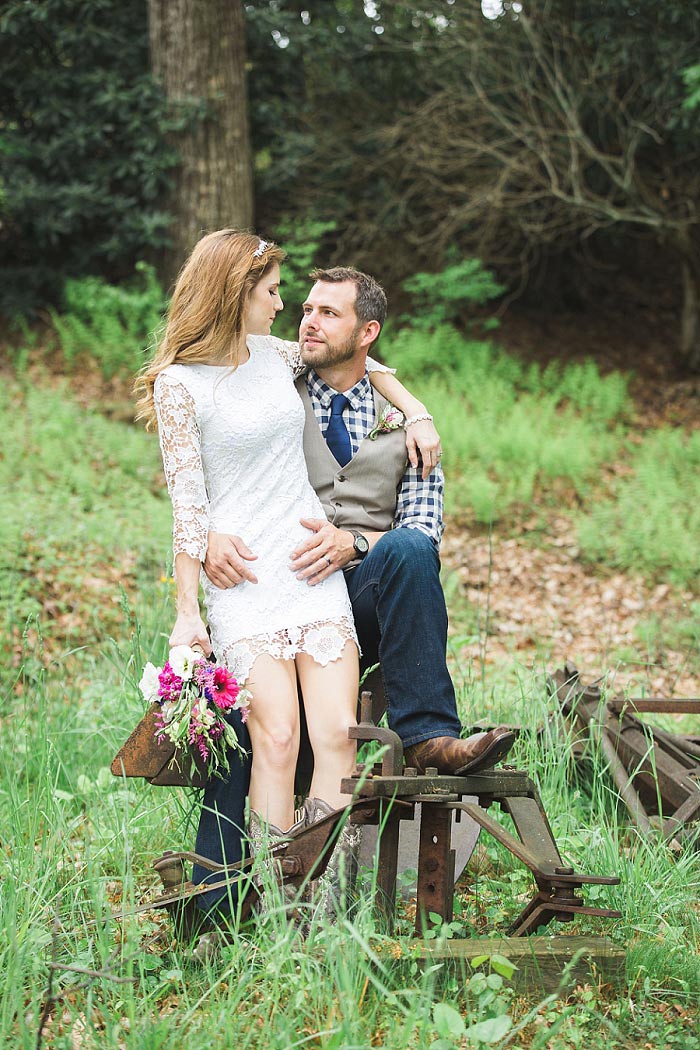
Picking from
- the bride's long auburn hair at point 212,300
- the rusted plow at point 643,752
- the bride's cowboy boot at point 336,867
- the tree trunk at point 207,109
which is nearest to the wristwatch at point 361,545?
the bride's long auburn hair at point 212,300

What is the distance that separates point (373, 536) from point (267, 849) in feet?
3.57

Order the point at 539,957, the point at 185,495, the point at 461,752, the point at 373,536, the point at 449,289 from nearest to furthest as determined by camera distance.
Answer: the point at 539,957 → the point at 461,752 → the point at 185,495 → the point at 373,536 → the point at 449,289

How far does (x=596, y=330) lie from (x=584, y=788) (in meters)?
9.28

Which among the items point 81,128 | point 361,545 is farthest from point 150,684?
point 81,128

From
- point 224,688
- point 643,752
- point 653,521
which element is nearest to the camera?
point 224,688

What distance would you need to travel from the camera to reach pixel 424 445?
3.47 meters

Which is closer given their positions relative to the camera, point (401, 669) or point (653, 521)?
point (401, 669)

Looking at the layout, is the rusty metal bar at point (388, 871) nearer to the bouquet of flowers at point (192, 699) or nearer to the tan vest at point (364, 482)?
the bouquet of flowers at point (192, 699)

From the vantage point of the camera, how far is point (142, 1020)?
2373mm

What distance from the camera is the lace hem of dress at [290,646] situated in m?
3.12

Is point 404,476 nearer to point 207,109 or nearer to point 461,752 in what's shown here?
point 461,752

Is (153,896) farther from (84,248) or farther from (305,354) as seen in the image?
(84,248)

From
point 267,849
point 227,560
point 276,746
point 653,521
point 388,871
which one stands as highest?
point 227,560

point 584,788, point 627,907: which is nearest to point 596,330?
point 584,788
